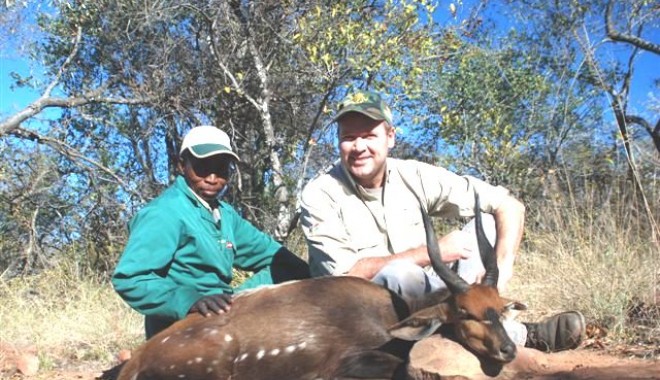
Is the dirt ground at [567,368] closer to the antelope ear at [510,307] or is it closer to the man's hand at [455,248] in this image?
the antelope ear at [510,307]

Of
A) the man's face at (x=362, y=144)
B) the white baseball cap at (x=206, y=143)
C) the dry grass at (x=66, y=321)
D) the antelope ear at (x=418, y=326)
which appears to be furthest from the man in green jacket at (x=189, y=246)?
the dry grass at (x=66, y=321)

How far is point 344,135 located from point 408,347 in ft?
5.01

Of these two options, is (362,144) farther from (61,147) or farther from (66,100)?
(66,100)

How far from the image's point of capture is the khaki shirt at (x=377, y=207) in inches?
179

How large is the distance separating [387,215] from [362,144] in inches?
20.8

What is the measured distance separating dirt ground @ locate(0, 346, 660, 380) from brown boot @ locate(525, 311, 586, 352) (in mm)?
74

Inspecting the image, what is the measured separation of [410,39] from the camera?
26.6ft

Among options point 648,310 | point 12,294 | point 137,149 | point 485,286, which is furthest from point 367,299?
point 137,149

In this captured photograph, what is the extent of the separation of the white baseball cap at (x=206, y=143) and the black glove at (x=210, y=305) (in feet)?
2.98

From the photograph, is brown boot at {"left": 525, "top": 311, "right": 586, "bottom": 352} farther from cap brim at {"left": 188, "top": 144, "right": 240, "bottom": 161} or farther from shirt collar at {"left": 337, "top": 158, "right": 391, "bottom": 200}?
cap brim at {"left": 188, "top": 144, "right": 240, "bottom": 161}

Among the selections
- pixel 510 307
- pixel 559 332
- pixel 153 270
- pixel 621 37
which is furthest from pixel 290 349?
pixel 621 37

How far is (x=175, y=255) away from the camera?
4176 millimetres

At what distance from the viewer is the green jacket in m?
3.85

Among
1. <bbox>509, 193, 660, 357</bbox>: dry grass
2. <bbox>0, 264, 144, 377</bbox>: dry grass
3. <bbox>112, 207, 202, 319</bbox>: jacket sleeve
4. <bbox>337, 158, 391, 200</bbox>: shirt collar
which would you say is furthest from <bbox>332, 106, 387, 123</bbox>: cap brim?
<bbox>0, 264, 144, 377</bbox>: dry grass
